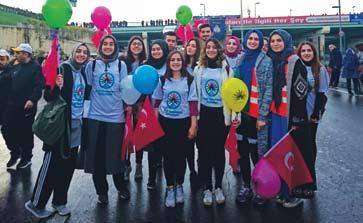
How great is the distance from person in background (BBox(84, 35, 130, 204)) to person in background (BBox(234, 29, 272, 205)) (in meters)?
1.41

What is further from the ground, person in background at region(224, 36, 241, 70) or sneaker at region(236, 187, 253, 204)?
person in background at region(224, 36, 241, 70)

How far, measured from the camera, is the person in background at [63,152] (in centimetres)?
436

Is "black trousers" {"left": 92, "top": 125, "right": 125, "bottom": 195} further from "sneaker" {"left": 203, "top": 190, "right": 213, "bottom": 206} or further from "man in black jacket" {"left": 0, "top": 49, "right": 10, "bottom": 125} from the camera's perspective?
"man in black jacket" {"left": 0, "top": 49, "right": 10, "bottom": 125}

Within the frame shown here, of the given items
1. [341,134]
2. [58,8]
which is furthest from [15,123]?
[341,134]

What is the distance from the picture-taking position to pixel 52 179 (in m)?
4.40

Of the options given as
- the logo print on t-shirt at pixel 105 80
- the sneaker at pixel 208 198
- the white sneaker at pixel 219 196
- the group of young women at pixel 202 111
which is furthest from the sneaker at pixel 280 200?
the logo print on t-shirt at pixel 105 80

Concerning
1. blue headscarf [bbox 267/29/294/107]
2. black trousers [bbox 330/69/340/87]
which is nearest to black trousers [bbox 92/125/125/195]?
blue headscarf [bbox 267/29/294/107]

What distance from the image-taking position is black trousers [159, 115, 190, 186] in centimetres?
478

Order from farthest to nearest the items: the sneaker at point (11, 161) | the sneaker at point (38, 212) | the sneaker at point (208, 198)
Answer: the sneaker at point (11, 161)
the sneaker at point (208, 198)
the sneaker at point (38, 212)

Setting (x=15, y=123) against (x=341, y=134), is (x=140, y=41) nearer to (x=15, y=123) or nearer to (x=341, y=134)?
(x=15, y=123)

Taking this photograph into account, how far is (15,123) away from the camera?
6.43 meters

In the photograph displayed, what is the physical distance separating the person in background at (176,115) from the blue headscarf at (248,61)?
1.93 ft

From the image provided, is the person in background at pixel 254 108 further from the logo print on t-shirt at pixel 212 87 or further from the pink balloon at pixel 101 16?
the pink balloon at pixel 101 16

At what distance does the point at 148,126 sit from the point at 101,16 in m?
2.08
